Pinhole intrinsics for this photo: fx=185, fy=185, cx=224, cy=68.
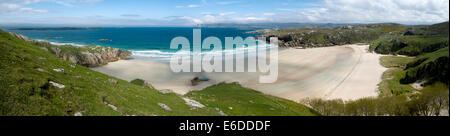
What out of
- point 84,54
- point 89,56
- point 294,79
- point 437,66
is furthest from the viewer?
point 89,56

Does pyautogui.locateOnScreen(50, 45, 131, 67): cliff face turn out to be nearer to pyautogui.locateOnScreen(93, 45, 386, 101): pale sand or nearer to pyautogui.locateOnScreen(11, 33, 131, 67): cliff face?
pyautogui.locateOnScreen(11, 33, 131, 67): cliff face

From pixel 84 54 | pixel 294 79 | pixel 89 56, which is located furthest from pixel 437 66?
pixel 84 54

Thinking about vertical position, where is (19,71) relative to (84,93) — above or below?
above

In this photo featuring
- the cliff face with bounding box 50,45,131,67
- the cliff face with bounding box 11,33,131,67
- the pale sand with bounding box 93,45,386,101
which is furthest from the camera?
the cliff face with bounding box 50,45,131,67

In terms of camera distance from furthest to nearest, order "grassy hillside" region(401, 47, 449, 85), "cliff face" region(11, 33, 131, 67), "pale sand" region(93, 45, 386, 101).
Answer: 1. "cliff face" region(11, 33, 131, 67)
2. "pale sand" region(93, 45, 386, 101)
3. "grassy hillside" region(401, 47, 449, 85)

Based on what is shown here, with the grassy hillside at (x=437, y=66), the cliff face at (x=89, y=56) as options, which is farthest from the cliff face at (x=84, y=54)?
the grassy hillside at (x=437, y=66)

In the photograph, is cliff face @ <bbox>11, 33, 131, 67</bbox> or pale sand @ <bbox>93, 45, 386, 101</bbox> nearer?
pale sand @ <bbox>93, 45, 386, 101</bbox>

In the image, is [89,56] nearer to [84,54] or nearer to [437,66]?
[84,54]

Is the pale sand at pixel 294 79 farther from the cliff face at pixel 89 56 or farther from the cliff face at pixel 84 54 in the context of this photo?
the cliff face at pixel 84 54

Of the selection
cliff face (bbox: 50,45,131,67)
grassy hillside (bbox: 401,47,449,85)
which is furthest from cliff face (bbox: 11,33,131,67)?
grassy hillside (bbox: 401,47,449,85)
